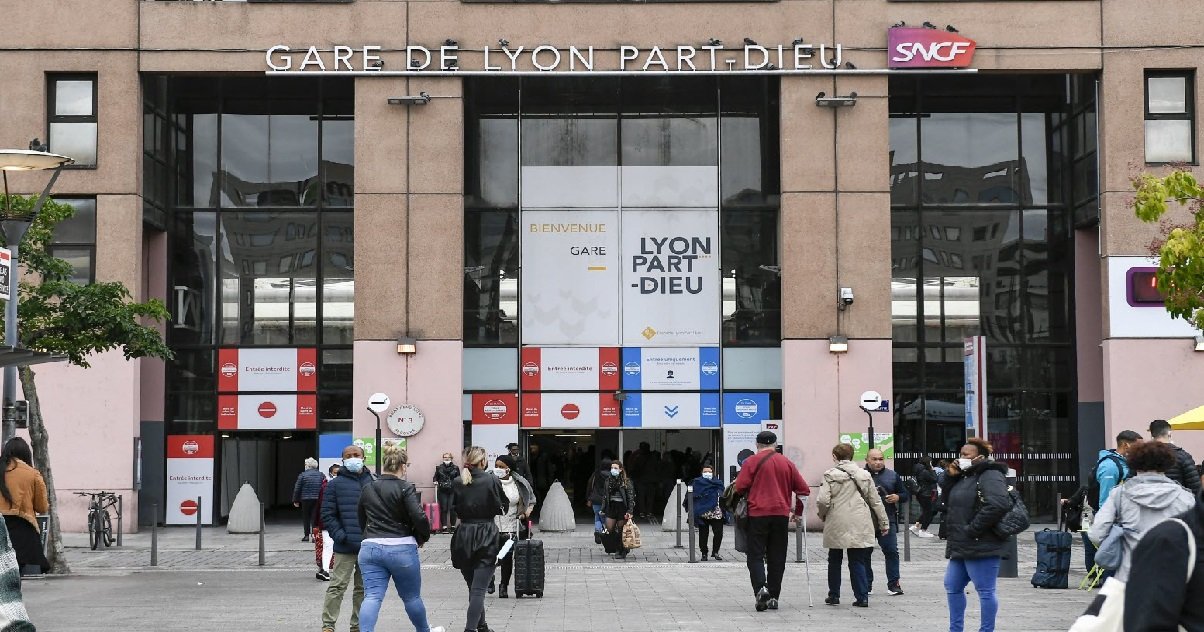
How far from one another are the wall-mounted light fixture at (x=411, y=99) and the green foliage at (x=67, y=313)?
29.8 feet

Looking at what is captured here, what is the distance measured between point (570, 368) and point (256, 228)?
23.4ft

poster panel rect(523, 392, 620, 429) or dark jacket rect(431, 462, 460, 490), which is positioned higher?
poster panel rect(523, 392, 620, 429)

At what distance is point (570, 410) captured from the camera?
3027cm

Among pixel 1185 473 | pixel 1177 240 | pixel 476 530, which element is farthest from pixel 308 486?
pixel 1185 473

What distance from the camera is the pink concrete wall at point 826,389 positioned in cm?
2880

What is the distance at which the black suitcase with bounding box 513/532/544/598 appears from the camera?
55.6ft

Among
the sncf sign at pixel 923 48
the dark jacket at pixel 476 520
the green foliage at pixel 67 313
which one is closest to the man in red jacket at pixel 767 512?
the dark jacket at pixel 476 520

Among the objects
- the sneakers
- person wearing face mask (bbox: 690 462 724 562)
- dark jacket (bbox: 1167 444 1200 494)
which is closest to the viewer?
dark jacket (bbox: 1167 444 1200 494)

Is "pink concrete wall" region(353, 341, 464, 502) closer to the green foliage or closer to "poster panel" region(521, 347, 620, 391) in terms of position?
"poster panel" region(521, 347, 620, 391)

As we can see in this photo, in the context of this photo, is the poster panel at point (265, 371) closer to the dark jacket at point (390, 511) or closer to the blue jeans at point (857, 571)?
the blue jeans at point (857, 571)

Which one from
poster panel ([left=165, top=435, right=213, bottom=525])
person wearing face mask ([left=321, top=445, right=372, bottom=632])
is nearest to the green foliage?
person wearing face mask ([left=321, top=445, right=372, bottom=632])

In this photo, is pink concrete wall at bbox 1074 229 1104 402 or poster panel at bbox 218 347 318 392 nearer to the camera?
pink concrete wall at bbox 1074 229 1104 402

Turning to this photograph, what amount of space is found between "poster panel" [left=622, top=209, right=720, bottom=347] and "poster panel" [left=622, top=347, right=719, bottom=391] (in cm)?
19

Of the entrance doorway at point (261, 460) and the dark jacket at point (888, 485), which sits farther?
the entrance doorway at point (261, 460)
